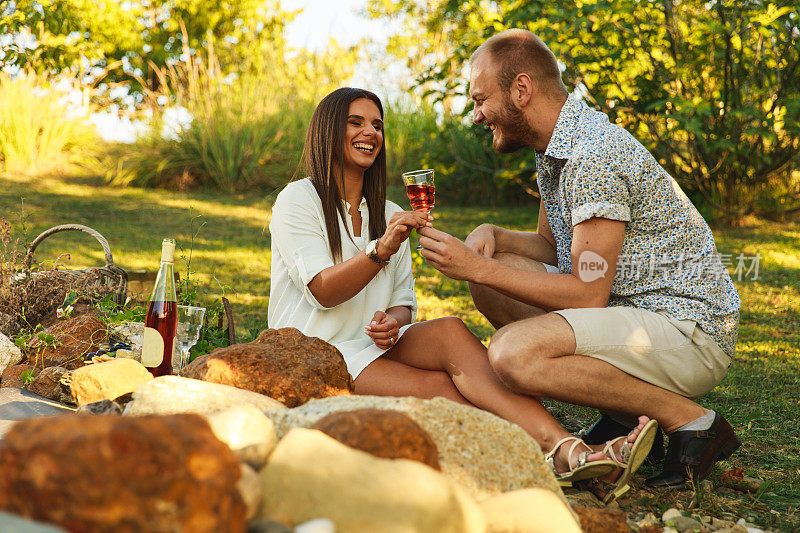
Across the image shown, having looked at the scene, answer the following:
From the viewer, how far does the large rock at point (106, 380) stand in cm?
266

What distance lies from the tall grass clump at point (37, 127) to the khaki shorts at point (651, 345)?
860 cm

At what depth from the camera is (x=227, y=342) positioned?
3.91 metres

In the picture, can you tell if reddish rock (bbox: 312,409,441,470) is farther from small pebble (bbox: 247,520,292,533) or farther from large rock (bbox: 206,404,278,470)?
small pebble (bbox: 247,520,292,533)

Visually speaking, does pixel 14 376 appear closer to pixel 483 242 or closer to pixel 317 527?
pixel 483 242

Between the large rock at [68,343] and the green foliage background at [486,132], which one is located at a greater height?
the green foliage background at [486,132]

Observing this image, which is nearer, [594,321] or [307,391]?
[307,391]

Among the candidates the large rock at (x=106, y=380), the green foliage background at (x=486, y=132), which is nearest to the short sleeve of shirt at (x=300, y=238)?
the large rock at (x=106, y=380)

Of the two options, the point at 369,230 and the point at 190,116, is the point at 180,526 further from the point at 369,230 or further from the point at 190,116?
the point at 190,116

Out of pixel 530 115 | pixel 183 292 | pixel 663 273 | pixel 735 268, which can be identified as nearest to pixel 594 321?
pixel 663 273

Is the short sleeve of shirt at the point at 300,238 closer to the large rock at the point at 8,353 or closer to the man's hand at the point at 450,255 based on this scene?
the man's hand at the point at 450,255

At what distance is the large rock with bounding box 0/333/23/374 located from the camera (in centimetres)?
330

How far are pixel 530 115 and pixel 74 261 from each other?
5.00 meters

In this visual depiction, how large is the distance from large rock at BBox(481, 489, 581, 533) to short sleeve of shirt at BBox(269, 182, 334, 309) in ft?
5.18

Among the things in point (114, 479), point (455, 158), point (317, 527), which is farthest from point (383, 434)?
point (455, 158)
